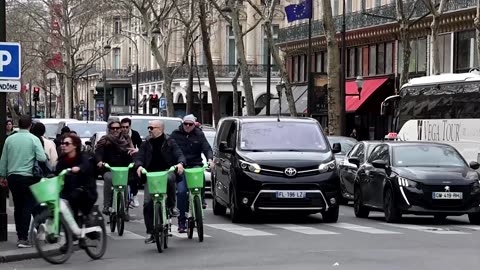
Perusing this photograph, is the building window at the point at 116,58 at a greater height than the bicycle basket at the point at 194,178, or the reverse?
the building window at the point at 116,58

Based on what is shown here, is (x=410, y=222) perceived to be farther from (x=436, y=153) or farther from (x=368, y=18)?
(x=368, y=18)

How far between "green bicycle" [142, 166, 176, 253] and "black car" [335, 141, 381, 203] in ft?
28.4

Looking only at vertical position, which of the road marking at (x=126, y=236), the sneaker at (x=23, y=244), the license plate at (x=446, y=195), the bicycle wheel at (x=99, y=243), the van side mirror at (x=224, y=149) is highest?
the van side mirror at (x=224, y=149)

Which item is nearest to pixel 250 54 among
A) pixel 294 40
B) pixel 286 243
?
pixel 294 40

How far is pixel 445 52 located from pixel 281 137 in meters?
29.3

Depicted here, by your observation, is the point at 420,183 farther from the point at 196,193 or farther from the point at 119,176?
the point at 119,176

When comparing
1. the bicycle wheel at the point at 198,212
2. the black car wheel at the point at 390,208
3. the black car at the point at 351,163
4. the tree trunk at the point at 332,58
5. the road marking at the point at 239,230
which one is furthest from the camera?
the tree trunk at the point at 332,58

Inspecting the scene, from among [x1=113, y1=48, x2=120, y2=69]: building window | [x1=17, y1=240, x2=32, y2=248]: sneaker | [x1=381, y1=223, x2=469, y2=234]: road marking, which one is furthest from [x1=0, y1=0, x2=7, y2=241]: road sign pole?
[x1=113, y1=48, x2=120, y2=69]: building window

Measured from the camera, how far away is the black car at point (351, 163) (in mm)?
23891

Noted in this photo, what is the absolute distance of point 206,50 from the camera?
52.2 metres

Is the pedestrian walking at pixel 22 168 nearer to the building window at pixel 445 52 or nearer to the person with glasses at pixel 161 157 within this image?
the person with glasses at pixel 161 157

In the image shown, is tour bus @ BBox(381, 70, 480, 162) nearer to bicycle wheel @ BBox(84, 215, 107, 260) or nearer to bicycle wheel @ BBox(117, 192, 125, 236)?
bicycle wheel @ BBox(117, 192, 125, 236)

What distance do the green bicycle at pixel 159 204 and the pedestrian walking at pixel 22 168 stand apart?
5.10 ft

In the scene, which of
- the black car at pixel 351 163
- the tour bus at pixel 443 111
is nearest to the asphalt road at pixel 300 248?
the black car at pixel 351 163
